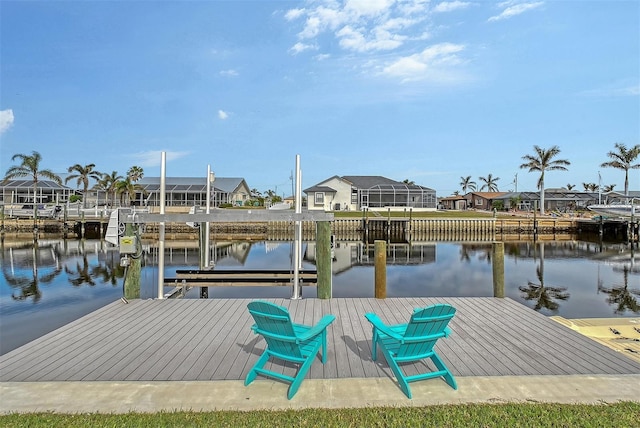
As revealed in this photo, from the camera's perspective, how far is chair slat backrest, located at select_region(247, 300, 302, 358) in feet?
11.7

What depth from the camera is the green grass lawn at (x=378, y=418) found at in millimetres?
2990

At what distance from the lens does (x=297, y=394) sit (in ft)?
11.6

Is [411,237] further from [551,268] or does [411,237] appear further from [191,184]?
[191,184]

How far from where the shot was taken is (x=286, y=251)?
25250mm

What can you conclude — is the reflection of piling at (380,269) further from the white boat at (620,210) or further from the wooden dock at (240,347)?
the white boat at (620,210)

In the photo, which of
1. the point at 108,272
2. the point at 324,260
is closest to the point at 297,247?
the point at 324,260

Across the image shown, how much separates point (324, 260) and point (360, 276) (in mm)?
8748

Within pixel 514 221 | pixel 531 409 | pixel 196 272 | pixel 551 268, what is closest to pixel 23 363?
pixel 196 272

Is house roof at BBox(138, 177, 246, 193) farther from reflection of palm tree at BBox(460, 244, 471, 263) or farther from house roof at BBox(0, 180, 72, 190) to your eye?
reflection of palm tree at BBox(460, 244, 471, 263)

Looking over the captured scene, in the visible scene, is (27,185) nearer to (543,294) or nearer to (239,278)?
(239,278)

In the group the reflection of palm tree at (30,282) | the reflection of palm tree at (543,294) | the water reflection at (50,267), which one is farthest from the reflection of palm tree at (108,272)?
the reflection of palm tree at (543,294)

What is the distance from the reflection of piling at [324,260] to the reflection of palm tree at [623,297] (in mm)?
8885

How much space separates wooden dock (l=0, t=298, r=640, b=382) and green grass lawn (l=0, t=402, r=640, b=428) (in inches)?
31.1

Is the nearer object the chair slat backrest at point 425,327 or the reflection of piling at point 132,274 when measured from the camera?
the chair slat backrest at point 425,327
